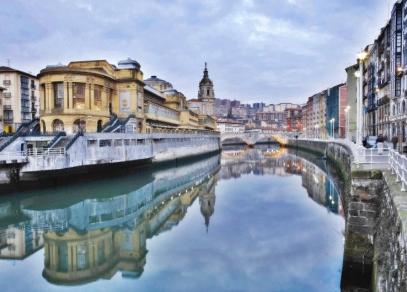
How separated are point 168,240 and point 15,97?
61.7 m

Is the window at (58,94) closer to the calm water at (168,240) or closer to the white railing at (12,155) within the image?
the white railing at (12,155)

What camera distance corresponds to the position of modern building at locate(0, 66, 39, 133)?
65750mm

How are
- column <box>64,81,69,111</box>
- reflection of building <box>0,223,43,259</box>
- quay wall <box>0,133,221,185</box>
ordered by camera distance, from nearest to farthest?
reflection of building <box>0,223,43,259</box> → quay wall <box>0,133,221,185</box> → column <box>64,81,69,111</box>

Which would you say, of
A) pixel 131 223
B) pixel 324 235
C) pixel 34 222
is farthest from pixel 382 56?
pixel 34 222

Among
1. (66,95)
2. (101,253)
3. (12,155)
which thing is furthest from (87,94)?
(101,253)

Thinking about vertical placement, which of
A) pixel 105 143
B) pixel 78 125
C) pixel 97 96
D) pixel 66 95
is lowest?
pixel 105 143

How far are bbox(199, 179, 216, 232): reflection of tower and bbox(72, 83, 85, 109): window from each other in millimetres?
21183

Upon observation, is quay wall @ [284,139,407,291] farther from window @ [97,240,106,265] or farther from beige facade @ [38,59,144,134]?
beige facade @ [38,59,144,134]

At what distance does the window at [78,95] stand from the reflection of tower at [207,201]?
69.5 feet

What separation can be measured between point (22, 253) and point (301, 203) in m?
20.2

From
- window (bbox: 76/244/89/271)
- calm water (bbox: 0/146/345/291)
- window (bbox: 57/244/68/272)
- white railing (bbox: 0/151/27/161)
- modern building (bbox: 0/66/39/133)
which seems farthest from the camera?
modern building (bbox: 0/66/39/133)

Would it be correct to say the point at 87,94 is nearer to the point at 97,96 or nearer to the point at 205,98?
the point at 97,96

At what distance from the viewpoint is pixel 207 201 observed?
28953 mm

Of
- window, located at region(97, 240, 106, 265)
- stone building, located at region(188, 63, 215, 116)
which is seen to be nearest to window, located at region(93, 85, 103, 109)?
window, located at region(97, 240, 106, 265)
